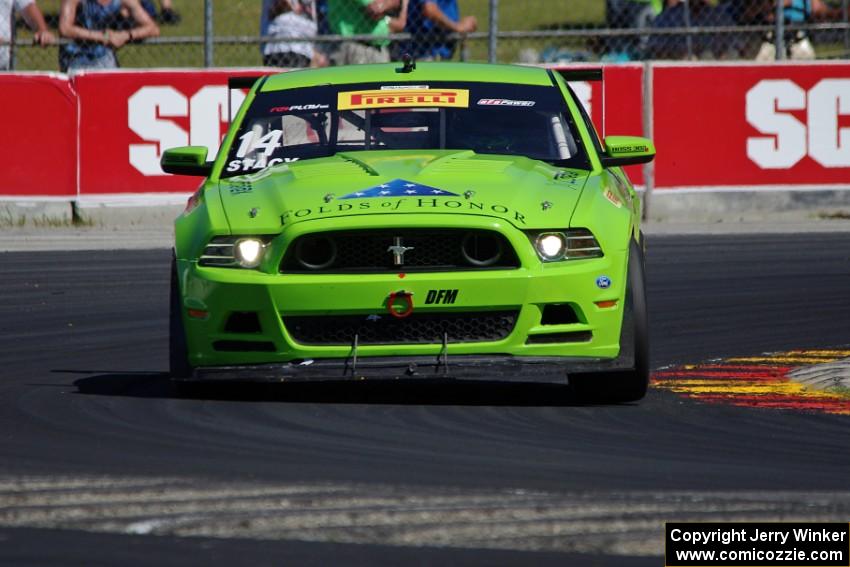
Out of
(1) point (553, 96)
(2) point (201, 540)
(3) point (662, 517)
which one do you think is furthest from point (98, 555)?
(1) point (553, 96)

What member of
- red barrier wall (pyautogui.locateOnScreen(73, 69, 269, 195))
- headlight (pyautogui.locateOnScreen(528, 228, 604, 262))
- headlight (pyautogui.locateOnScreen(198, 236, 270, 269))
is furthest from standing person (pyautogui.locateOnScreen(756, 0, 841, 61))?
headlight (pyautogui.locateOnScreen(198, 236, 270, 269))

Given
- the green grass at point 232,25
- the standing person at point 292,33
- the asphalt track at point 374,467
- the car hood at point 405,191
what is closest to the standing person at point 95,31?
the green grass at point 232,25

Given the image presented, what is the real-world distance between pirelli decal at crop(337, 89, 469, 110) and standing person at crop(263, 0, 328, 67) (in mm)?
8667

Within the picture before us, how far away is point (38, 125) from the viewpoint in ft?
54.1

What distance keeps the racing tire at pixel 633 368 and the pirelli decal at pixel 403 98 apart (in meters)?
1.38

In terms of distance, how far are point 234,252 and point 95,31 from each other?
1000 cm

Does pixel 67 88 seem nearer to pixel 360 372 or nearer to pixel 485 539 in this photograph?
pixel 360 372

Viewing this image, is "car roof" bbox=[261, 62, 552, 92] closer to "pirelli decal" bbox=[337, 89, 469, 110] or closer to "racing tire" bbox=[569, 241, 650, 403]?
"pirelli decal" bbox=[337, 89, 469, 110]

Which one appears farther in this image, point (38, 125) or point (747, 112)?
point (747, 112)

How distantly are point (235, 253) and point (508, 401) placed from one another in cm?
132

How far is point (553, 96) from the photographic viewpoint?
29.8 ft

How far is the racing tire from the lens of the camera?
7.64 meters

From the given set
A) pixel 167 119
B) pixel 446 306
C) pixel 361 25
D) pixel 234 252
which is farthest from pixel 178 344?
pixel 361 25

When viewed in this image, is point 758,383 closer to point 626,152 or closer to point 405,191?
point 626,152
